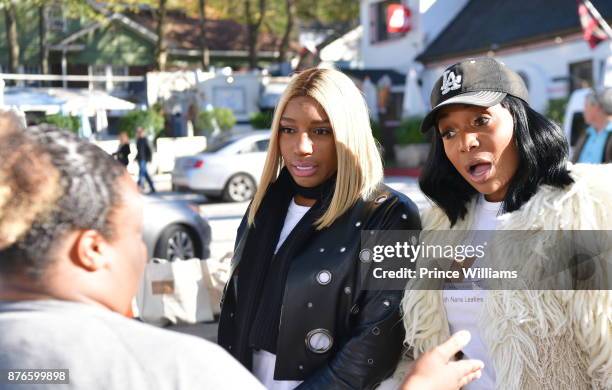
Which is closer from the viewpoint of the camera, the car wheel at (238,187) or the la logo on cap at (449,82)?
the la logo on cap at (449,82)

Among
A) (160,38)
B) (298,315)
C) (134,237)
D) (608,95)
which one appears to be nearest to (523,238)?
(298,315)

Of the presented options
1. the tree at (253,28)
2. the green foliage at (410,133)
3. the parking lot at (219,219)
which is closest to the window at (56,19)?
the tree at (253,28)

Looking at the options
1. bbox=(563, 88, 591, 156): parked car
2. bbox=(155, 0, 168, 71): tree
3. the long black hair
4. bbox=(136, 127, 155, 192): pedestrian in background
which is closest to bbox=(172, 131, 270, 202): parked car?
bbox=(136, 127, 155, 192): pedestrian in background

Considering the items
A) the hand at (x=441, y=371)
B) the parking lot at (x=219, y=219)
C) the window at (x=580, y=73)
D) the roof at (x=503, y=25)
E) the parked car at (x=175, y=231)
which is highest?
the roof at (x=503, y=25)

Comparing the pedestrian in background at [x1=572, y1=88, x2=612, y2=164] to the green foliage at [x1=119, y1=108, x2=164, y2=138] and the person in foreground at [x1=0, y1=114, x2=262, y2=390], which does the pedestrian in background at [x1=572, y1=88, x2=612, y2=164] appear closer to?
the person in foreground at [x1=0, y1=114, x2=262, y2=390]

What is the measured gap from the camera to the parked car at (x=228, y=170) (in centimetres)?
1794

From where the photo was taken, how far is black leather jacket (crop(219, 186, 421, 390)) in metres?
2.32

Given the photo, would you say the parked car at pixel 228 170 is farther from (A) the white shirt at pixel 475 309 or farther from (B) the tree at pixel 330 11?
(B) the tree at pixel 330 11

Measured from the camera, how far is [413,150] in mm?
25328

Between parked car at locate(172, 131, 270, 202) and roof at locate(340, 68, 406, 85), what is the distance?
12845 mm

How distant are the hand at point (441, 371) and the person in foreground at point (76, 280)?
1.43 ft

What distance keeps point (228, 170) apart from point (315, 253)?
616 inches

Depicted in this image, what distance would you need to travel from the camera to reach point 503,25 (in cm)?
2753

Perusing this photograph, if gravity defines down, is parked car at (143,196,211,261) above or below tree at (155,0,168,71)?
below
